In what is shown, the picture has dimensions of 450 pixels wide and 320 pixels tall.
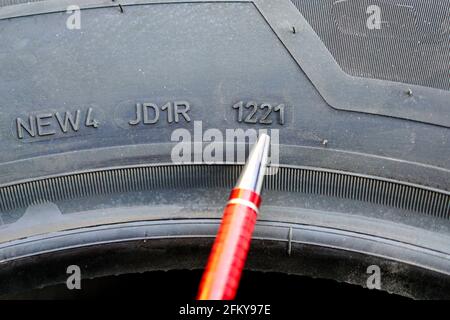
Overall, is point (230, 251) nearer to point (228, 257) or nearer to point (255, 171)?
point (228, 257)

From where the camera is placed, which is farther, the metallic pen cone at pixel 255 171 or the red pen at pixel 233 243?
the metallic pen cone at pixel 255 171

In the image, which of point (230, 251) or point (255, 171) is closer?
point (230, 251)

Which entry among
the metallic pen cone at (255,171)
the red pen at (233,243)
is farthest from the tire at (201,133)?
the red pen at (233,243)

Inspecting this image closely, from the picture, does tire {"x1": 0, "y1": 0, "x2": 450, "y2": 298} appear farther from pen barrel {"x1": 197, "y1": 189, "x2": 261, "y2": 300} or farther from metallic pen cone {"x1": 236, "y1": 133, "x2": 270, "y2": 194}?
pen barrel {"x1": 197, "y1": 189, "x2": 261, "y2": 300}

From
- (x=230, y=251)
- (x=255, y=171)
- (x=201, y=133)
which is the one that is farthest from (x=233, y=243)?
(x=201, y=133)

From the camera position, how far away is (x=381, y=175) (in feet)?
9.66

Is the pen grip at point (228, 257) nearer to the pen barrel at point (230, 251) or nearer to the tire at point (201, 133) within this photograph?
the pen barrel at point (230, 251)

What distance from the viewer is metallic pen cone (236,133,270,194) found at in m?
2.40

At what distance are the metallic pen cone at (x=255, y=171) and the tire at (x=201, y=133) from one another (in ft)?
1.28

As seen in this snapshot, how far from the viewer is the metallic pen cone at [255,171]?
2398mm

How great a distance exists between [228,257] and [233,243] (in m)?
0.06

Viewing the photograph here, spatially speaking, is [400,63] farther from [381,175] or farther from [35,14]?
[35,14]

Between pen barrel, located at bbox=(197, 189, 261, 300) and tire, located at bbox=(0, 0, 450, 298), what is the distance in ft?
1.90

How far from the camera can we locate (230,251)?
221cm
